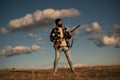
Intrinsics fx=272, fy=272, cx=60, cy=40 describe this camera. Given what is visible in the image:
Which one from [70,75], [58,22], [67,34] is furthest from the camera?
[67,34]

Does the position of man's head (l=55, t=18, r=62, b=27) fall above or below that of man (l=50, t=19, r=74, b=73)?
above

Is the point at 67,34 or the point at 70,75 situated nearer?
the point at 70,75

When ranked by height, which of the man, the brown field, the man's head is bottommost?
the brown field

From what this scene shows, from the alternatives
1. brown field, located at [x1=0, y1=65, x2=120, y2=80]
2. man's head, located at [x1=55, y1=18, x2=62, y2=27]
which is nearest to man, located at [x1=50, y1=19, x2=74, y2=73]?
man's head, located at [x1=55, y1=18, x2=62, y2=27]

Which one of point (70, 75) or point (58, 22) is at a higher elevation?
point (58, 22)

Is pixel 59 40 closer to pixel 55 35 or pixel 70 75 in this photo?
pixel 55 35

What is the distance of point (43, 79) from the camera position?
9062mm

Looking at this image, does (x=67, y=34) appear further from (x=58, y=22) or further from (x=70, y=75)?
(x=70, y=75)

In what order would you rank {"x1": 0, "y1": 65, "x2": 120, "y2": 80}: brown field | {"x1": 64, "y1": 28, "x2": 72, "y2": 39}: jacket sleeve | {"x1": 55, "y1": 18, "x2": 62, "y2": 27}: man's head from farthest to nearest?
{"x1": 64, "y1": 28, "x2": 72, "y2": 39}: jacket sleeve < {"x1": 55, "y1": 18, "x2": 62, "y2": 27}: man's head < {"x1": 0, "y1": 65, "x2": 120, "y2": 80}: brown field

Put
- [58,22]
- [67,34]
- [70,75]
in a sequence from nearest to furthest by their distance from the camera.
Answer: [70,75] → [58,22] → [67,34]

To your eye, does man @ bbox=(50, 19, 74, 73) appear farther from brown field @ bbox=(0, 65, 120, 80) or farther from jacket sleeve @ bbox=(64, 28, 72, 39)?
brown field @ bbox=(0, 65, 120, 80)

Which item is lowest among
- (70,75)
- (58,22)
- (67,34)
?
(70,75)

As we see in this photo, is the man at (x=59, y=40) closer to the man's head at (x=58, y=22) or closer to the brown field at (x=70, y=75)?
the man's head at (x=58, y=22)

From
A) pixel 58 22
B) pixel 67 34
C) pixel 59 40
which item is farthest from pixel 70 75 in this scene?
pixel 58 22
